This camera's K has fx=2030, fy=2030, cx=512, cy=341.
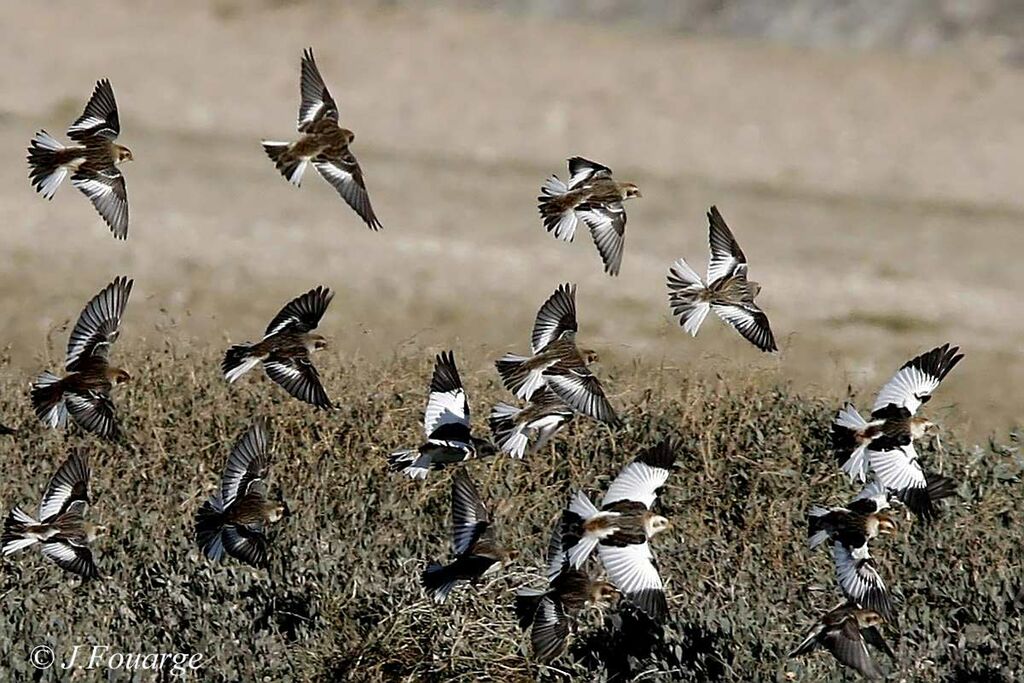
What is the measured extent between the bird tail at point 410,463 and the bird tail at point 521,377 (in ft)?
1.33

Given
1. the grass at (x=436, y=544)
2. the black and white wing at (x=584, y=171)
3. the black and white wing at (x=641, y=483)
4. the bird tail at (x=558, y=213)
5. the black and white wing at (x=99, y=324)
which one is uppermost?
the black and white wing at (x=584, y=171)

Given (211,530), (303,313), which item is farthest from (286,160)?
(211,530)

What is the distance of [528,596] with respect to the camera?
6363 mm

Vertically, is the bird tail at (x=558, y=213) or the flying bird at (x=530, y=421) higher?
the bird tail at (x=558, y=213)

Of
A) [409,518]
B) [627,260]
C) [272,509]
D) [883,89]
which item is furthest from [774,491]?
[883,89]

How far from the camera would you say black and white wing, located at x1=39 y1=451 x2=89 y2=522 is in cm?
671

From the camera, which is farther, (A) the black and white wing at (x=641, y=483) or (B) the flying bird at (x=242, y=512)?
(B) the flying bird at (x=242, y=512)

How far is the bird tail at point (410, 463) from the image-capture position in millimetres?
7082

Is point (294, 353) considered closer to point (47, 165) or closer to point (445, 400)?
point (445, 400)

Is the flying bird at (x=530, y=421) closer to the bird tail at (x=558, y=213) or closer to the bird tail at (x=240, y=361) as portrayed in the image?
the bird tail at (x=558, y=213)

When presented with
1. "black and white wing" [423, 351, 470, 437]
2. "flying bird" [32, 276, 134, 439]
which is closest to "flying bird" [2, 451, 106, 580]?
"flying bird" [32, 276, 134, 439]

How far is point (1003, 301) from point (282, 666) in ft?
32.5

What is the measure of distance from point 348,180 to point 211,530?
1311 mm

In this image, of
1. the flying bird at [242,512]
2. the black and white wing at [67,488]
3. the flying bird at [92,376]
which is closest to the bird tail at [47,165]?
the flying bird at [92,376]
